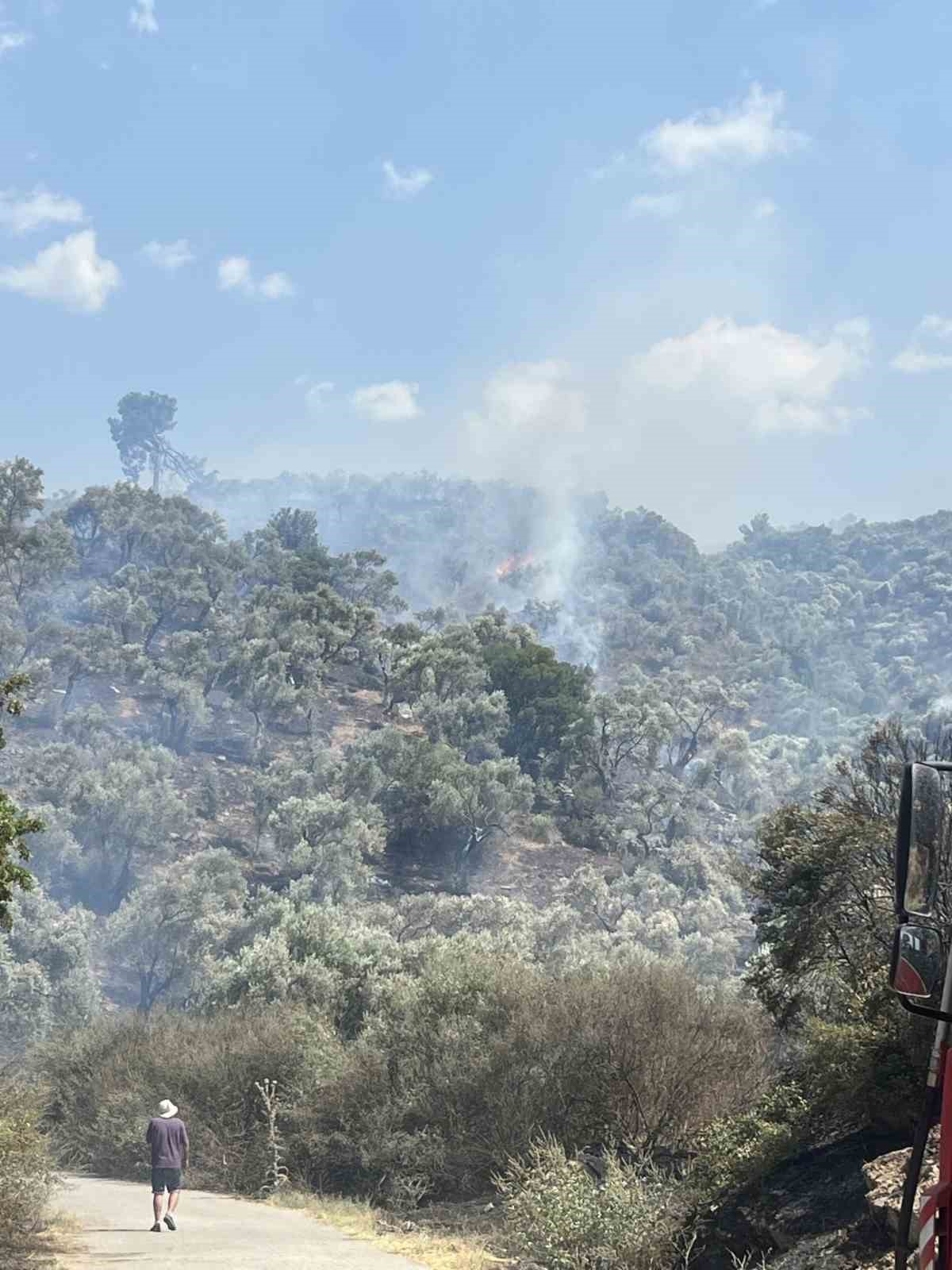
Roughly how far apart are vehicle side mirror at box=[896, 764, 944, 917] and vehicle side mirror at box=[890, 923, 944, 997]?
0.08 metres

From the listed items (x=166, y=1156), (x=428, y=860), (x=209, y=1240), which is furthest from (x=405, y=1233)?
(x=428, y=860)

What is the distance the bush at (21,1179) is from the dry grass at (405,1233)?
160 inches

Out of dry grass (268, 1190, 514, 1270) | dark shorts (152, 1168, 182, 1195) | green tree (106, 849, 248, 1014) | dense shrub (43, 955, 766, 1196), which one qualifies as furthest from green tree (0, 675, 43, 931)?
green tree (106, 849, 248, 1014)

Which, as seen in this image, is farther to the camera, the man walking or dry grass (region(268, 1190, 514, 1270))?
the man walking

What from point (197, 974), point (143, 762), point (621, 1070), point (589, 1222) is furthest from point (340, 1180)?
point (143, 762)

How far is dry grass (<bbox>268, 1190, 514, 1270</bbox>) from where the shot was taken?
16.5m

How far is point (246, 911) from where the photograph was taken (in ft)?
223

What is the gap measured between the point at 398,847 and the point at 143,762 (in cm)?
1904

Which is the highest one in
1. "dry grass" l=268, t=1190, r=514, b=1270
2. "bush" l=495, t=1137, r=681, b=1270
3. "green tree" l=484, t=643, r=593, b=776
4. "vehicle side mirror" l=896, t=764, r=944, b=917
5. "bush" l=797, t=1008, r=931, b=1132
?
"green tree" l=484, t=643, r=593, b=776

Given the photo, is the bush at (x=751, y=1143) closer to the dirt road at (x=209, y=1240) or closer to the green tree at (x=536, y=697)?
the dirt road at (x=209, y=1240)

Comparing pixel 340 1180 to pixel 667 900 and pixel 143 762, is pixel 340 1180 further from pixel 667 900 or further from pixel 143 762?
pixel 143 762

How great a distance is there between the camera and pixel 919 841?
5160 mm

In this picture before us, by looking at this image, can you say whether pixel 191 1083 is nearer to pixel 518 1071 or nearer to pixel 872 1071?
pixel 518 1071

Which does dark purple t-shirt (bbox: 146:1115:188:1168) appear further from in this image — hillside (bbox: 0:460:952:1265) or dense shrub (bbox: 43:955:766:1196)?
hillside (bbox: 0:460:952:1265)
